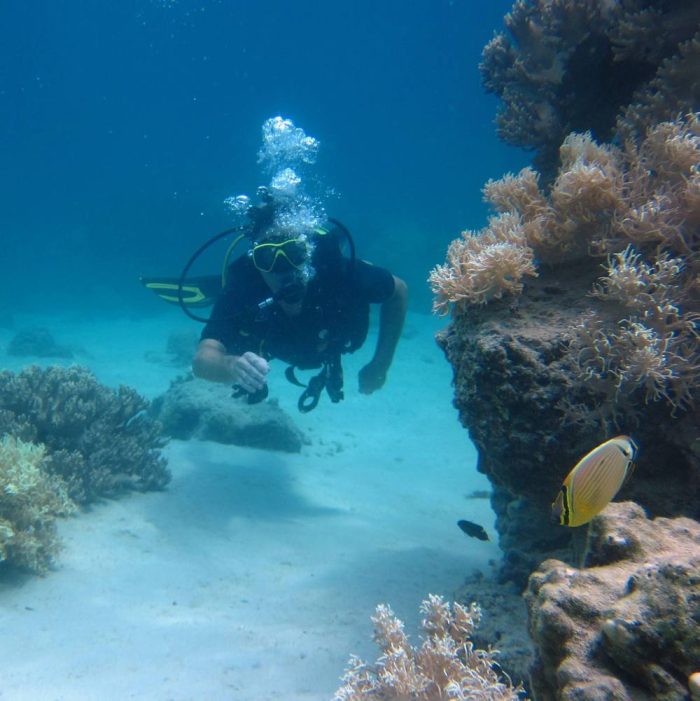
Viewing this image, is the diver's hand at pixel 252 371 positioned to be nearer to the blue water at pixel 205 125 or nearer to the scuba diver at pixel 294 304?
the scuba diver at pixel 294 304

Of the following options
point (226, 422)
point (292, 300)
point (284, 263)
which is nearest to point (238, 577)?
point (292, 300)

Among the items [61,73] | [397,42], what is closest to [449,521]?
[397,42]

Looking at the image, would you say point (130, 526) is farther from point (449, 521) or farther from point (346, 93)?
point (346, 93)

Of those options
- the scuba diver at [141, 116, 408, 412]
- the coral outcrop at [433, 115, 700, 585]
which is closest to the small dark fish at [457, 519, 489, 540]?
the coral outcrop at [433, 115, 700, 585]

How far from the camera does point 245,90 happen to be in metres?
48.5

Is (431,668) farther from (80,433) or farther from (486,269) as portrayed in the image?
(80,433)

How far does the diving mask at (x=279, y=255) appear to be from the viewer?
5.45 meters

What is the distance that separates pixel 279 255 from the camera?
5.46 metres

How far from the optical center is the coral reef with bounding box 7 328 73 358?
1603cm

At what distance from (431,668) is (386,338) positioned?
4766 mm

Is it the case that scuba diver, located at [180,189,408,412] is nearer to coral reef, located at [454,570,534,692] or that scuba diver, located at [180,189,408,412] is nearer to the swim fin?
the swim fin

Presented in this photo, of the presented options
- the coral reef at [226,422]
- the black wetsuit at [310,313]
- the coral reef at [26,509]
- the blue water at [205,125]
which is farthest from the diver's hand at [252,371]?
the blue water at [205,125]

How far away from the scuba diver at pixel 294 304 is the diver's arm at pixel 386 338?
0.07ft

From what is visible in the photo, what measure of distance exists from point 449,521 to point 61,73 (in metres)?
58.2
